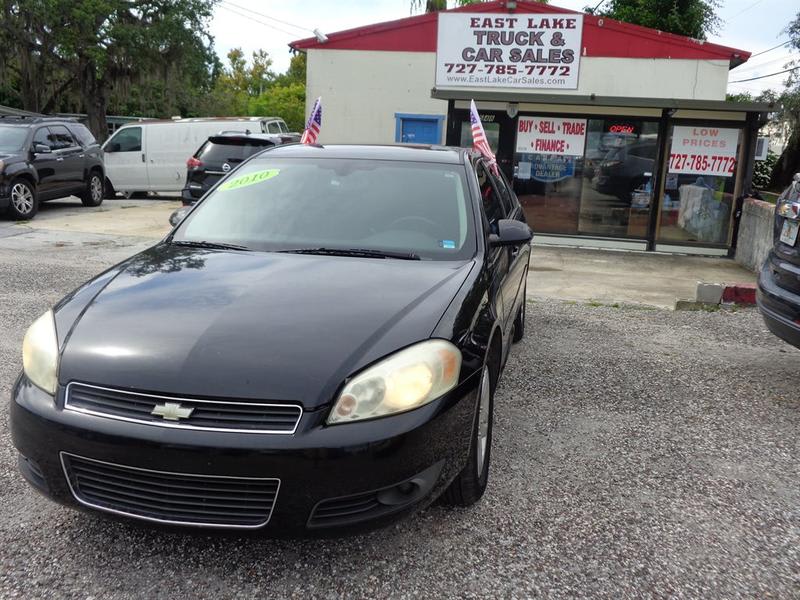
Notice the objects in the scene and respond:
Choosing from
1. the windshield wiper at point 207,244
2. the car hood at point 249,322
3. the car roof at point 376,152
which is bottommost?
the car hood at point 249,322

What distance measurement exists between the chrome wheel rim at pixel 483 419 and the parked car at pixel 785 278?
91.1 inches

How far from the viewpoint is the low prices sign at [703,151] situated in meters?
11.2

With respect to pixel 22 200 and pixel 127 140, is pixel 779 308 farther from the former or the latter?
pixel 127 140

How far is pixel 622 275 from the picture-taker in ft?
31.8

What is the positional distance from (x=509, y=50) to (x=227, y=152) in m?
6.22

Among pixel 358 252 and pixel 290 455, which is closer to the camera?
pixel 290 455

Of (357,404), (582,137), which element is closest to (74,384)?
(357,404)

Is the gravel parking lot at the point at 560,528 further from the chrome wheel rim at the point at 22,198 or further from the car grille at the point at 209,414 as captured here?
the chrome wheel rim at the point at 22,198

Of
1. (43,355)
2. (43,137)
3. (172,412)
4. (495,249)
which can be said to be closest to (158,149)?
(43,137)

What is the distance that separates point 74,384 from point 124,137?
50.8 ft

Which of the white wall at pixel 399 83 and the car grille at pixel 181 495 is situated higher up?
the white wall at pixel 399 83

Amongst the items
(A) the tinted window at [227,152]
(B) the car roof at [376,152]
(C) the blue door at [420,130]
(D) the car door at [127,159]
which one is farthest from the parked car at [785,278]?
(D) the car door at [127,159]

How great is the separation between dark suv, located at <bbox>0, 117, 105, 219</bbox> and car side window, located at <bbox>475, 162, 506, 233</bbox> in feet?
32.4

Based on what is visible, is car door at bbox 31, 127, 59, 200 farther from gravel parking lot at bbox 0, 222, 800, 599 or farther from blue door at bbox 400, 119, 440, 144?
gravel parking lot at bbox 0, 222, 800, 599
